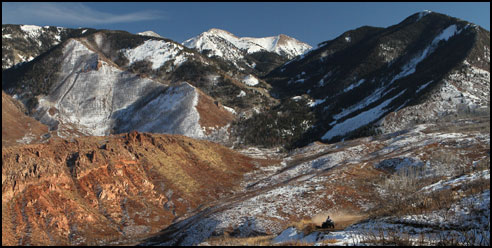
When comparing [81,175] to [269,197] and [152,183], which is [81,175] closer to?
[152,183]

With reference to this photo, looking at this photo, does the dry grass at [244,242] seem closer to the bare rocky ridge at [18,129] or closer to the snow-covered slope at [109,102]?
the bare rocky ridge at [18,129]

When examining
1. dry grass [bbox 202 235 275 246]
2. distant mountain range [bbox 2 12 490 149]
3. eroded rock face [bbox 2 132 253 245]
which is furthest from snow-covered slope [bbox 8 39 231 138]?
dry grass [bbox 202 235 275 246]

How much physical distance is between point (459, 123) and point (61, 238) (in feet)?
309

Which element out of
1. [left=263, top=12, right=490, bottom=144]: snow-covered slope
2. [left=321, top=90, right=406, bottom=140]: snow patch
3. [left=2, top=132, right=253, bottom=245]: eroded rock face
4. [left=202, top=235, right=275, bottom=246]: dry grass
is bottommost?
[left=2, top=132, right=253, bottom=245]: eroded rock face

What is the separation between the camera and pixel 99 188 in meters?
53.2

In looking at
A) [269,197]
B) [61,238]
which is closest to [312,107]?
[269,197]

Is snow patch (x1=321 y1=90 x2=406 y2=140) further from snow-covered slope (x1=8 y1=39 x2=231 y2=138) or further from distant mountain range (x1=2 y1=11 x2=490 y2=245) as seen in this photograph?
snow-covered slope (x1=8 y1=39 x2=231 y2=138)

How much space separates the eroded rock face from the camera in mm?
43562

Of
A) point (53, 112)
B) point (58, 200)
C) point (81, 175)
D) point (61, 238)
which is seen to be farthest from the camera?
point (53, 112)

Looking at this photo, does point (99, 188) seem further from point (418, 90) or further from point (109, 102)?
point (418, 90)

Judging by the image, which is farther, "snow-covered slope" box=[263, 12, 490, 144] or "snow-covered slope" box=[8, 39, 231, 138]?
"snow-covered slope" box=[8, 39, 231, 138]

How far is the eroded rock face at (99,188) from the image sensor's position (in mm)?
43562

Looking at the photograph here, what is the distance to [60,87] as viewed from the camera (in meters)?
169

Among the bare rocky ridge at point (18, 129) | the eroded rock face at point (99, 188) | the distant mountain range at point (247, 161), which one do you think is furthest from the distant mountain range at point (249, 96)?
the eroded rock face at point (99, 188)
